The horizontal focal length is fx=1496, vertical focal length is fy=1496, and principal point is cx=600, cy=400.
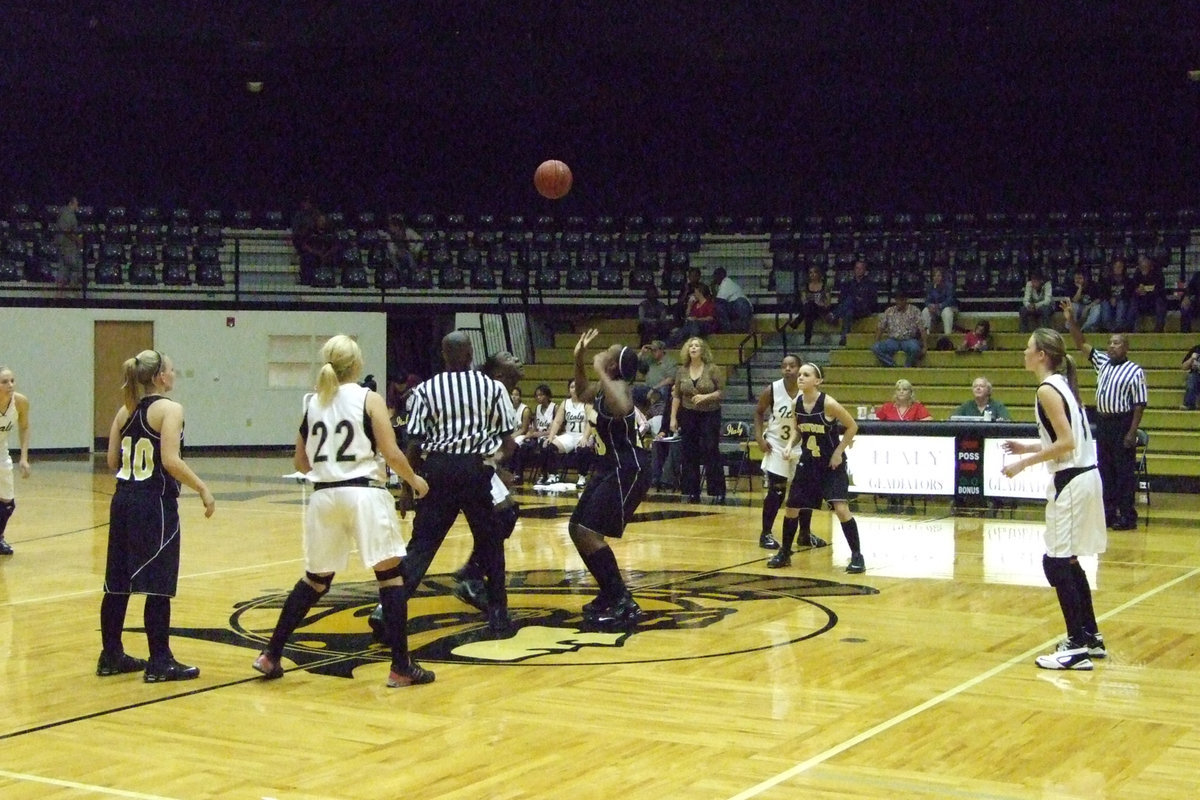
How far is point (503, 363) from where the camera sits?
28.1ft

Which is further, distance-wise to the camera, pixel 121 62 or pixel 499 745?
pixel 121 62

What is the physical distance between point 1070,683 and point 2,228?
21.6m

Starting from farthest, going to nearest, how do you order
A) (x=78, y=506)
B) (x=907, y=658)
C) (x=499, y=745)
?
(x=78, y=506) → (x=907, y=658) → (x=499, y=745)

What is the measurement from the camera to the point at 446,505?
8031 mm

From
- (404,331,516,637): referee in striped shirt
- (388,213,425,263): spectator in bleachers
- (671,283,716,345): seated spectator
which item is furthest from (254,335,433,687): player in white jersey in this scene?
(388,213,425,263): spectator in bleachers

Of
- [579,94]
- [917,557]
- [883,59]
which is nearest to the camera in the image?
[917,557]

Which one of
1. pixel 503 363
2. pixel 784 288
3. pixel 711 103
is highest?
pixel 711 103

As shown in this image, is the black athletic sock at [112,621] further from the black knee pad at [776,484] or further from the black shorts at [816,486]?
the black knee pad at [776,484]

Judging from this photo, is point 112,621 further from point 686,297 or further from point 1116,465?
point 686,297

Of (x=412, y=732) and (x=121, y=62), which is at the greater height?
(x=121, y=62)

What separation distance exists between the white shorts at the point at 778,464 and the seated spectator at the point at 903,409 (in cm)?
412

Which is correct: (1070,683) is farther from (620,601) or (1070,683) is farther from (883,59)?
(883,59)

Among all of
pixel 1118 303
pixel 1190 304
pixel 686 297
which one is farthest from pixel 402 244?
pixel 1190 304

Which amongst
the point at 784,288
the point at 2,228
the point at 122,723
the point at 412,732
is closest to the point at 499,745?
the point at 412,732
